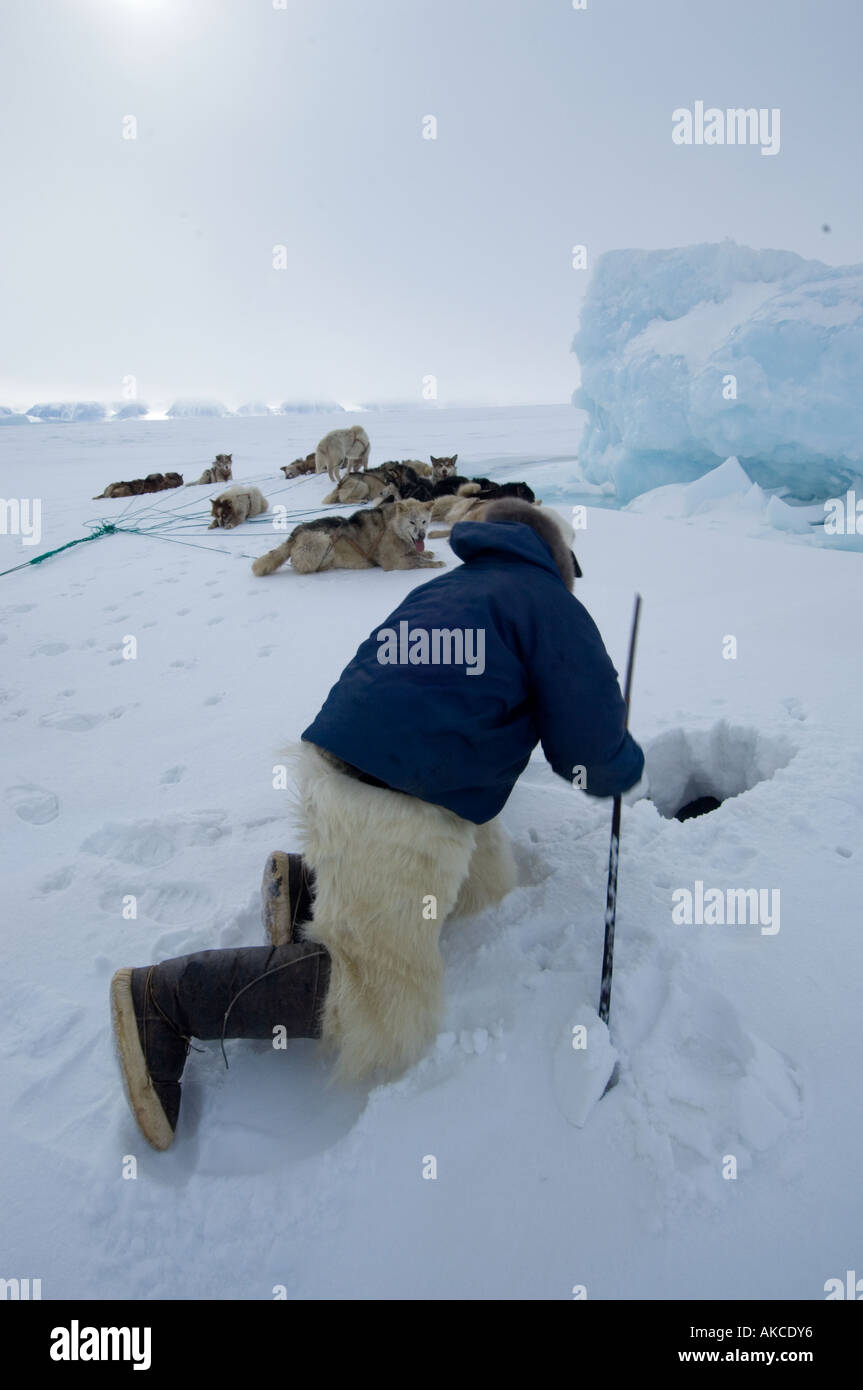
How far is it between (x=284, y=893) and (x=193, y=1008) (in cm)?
32

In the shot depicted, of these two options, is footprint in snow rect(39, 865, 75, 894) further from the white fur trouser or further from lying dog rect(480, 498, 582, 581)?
lying dog rect(480, 498, 582, 581)

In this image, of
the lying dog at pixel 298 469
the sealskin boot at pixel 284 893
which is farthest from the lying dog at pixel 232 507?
the sealskin boot at pixel 284 893

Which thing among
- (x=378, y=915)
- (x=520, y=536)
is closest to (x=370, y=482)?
(x=520, y=536)

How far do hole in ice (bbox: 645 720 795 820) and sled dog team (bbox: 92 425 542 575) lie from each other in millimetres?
1432

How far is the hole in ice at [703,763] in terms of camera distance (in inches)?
104

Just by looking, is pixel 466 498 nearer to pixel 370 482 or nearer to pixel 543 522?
pixel 370 482

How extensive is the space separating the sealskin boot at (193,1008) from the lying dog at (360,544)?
4468 millimetres

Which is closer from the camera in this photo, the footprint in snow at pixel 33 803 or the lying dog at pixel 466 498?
the footprint in snow at pixel 33 803

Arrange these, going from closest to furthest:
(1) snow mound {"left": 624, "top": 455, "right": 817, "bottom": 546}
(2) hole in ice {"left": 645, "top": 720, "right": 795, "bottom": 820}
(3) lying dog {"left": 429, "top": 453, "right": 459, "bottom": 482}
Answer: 1. (2) hole in ice {"left": 645, "top": 720, "right": 795, "bottom": 820}
2. (1) snow mound {"left": 624, "top": 455, "right": 817, "bottom": 546}
3. (3) lying dog {"left": 429, "top": 453, "right": 459, "bottom": 482}

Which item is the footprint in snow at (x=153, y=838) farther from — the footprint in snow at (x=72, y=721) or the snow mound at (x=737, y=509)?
the snow mound at (x=737, y=509)

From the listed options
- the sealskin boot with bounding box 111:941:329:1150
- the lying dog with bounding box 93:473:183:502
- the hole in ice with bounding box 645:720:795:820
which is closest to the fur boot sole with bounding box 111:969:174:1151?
the sealskin boot with bounding box 111:941:329:1150

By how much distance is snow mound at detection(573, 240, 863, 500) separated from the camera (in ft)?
22.3
